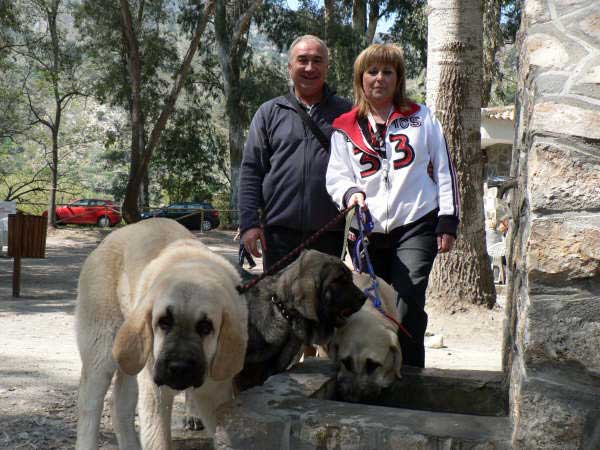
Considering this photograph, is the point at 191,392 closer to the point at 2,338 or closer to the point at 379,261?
the point at 379,261

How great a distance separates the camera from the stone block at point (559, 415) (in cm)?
251

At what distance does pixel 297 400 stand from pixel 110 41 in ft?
101

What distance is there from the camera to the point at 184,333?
296 centimetres

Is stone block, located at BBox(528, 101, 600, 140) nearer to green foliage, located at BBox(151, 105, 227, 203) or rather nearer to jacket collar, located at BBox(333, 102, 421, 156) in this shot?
jacket collar, located at BBox(333, 102, 421, 156)

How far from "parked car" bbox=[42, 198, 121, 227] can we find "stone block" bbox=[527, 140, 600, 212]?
107ft

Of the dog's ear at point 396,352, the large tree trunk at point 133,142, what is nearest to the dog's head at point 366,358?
the dog's ear at point 396,352

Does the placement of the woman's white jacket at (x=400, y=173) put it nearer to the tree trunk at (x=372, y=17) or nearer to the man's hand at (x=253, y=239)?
the man's hand at (x=253, y=239)

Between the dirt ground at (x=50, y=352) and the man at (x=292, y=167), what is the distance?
0.69 m

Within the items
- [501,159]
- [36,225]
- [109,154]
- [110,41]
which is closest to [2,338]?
[36,225]

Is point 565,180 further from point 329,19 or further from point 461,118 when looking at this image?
point 329,19

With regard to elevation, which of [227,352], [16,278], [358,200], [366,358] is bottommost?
[16,278]

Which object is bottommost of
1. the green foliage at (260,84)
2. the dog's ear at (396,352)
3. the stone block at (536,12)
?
the dog's ear at (396,352)

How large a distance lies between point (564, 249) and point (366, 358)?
1524mm

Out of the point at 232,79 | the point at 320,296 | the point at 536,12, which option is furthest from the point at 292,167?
the point at 232,79
